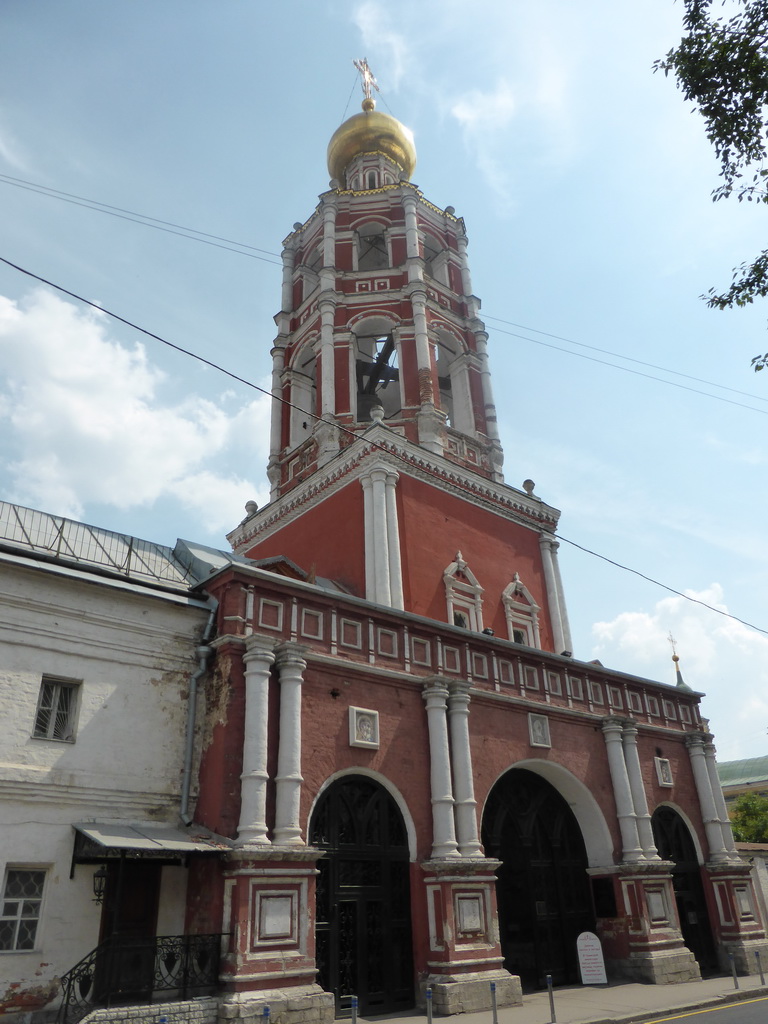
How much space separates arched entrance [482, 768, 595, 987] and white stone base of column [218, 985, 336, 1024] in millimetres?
5135

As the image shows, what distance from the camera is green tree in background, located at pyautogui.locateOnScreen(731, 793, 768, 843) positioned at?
43.1 m

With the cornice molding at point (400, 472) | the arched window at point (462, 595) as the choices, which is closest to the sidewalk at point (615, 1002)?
the arched window at point (462, 595)

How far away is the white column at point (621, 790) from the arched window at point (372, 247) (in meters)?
17.4

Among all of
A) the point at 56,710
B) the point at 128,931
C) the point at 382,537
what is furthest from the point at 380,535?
the point at 128,931

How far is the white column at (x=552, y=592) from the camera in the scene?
22.5 meters

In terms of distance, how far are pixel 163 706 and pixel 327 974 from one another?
4.88m

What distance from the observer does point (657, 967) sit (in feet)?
53.7

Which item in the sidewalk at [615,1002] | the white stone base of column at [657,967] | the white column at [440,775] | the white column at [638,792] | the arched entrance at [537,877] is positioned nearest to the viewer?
the sidewalk at [615,1002]

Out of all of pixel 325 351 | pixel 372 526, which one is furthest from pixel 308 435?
pixel 372 526

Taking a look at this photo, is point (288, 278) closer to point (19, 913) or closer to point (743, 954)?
point (19, 913)

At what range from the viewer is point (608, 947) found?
17.2 m

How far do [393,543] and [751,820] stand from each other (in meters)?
35.4

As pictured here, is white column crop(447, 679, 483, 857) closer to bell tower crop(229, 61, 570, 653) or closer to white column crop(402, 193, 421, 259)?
bell tower crop(229, 61, 570, 653)

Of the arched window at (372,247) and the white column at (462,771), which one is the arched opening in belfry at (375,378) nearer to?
the arched window at (372,247)
